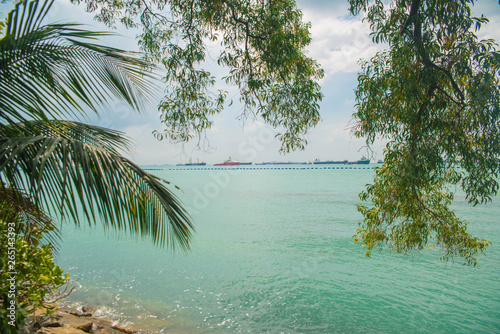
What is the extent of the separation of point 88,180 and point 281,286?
934 centimetres

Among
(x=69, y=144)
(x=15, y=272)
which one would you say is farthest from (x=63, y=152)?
(x=15, y=272)

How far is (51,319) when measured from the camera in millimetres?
4941

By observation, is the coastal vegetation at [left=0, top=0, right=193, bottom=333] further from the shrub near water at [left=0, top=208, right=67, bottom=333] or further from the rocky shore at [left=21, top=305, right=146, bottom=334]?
the rocky shore at [left=21, top=305, right=146, bottom=334]

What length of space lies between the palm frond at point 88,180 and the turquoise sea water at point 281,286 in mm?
5588

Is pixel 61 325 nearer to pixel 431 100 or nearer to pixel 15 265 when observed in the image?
pixel 15 265

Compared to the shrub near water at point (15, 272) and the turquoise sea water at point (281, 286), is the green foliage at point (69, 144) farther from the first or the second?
the turquoise sea water at point (281, 286)

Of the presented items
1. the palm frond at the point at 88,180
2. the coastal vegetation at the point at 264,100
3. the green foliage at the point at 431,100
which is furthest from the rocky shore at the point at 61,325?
the green foliage at the point at 431,100

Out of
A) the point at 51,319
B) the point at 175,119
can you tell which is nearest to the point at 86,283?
the point at 51,319

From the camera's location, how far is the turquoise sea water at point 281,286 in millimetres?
7793

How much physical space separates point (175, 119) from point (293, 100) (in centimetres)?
230

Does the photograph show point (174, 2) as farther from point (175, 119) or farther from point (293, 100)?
point (293, 100)

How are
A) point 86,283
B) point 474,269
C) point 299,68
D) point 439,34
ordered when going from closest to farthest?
point 439,34 → point 299,68 → point 86,283 → point 474,269

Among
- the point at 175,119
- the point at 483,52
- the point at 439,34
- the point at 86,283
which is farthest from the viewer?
the point at 86,283

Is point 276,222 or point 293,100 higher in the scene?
point 293,100
